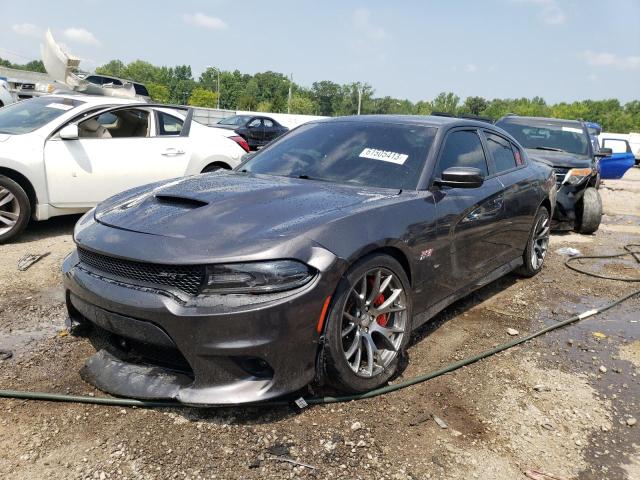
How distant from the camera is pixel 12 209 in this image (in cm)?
543

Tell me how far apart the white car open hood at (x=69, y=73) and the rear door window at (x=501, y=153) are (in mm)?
5534

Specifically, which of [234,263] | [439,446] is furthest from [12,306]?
[439,446]

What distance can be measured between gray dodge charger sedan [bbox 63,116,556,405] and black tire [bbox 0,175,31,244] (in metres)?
2.70

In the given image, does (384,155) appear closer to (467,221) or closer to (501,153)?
(467,221)

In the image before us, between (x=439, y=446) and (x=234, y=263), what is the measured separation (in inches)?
50.8

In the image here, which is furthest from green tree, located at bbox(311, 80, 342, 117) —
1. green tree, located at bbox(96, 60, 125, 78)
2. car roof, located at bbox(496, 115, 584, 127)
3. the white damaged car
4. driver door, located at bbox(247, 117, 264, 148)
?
the white damaged car

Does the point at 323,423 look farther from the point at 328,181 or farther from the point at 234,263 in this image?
the point at 328,181

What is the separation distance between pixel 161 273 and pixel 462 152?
8.19ft

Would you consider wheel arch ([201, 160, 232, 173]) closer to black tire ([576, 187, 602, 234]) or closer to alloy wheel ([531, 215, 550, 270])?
alloy wheel ([531, 215, 550, 270])

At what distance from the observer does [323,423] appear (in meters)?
2.59

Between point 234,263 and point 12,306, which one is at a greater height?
point 234,263

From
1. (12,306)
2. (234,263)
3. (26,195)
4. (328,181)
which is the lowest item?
(12,306)

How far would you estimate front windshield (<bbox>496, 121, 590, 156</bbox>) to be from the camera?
8.50 meters

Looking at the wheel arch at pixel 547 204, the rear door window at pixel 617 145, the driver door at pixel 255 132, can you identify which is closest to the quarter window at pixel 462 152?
the wheel arch at pixel 547 204
